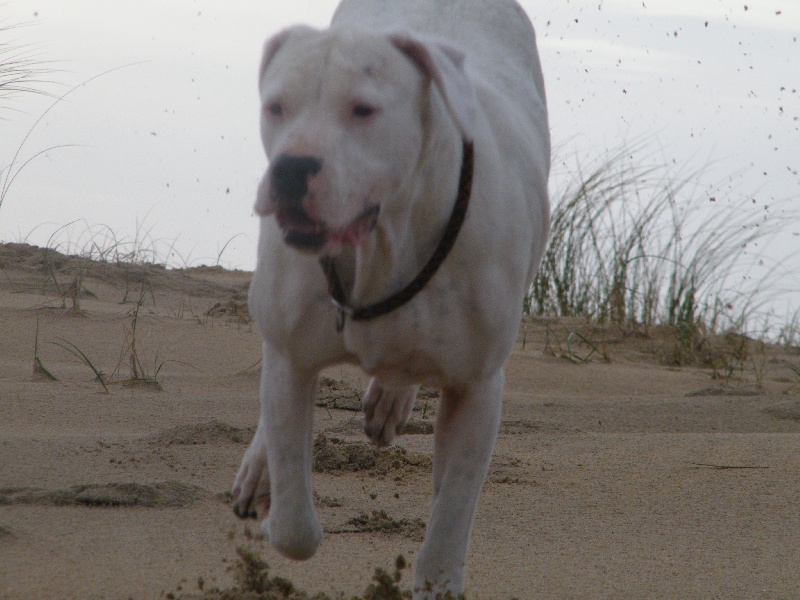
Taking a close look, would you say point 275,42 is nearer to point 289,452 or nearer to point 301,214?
point 301,214

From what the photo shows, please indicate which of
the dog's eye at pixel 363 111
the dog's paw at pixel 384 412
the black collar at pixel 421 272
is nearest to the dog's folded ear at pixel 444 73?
the black collar at pixel 421 272

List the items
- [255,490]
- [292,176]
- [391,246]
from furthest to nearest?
1. [255,490]
2. [391,246]
3. [292,176]

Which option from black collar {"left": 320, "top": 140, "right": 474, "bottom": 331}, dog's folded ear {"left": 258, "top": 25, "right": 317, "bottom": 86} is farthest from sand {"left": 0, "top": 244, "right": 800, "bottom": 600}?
dog's folded ear {"left": 258, "top": 25, "right": 317, "bottom": 86}

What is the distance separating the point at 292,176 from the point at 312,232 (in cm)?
14

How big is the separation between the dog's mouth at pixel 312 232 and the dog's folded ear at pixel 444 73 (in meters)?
0.31

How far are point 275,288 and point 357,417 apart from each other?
2707 millimetres

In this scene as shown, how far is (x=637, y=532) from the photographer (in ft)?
12.9

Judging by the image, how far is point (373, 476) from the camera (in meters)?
4.37

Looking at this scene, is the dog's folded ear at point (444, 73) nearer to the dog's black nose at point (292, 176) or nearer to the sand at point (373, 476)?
the dog's black nose at point (292, 176)

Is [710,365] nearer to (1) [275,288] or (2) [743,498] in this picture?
(2) [743,498]

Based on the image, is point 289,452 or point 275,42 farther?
point 289,452

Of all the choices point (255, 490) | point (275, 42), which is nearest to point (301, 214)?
point (275, 42)

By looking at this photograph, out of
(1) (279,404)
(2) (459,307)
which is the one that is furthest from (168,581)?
(2) (459,307)

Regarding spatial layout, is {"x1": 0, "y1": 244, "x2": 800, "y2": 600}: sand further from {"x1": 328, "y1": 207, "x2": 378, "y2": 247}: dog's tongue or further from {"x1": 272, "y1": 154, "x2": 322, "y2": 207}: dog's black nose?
{"x1": 272, "y1": 154, "x2": 322, "y2": 207}: dog's black nose
